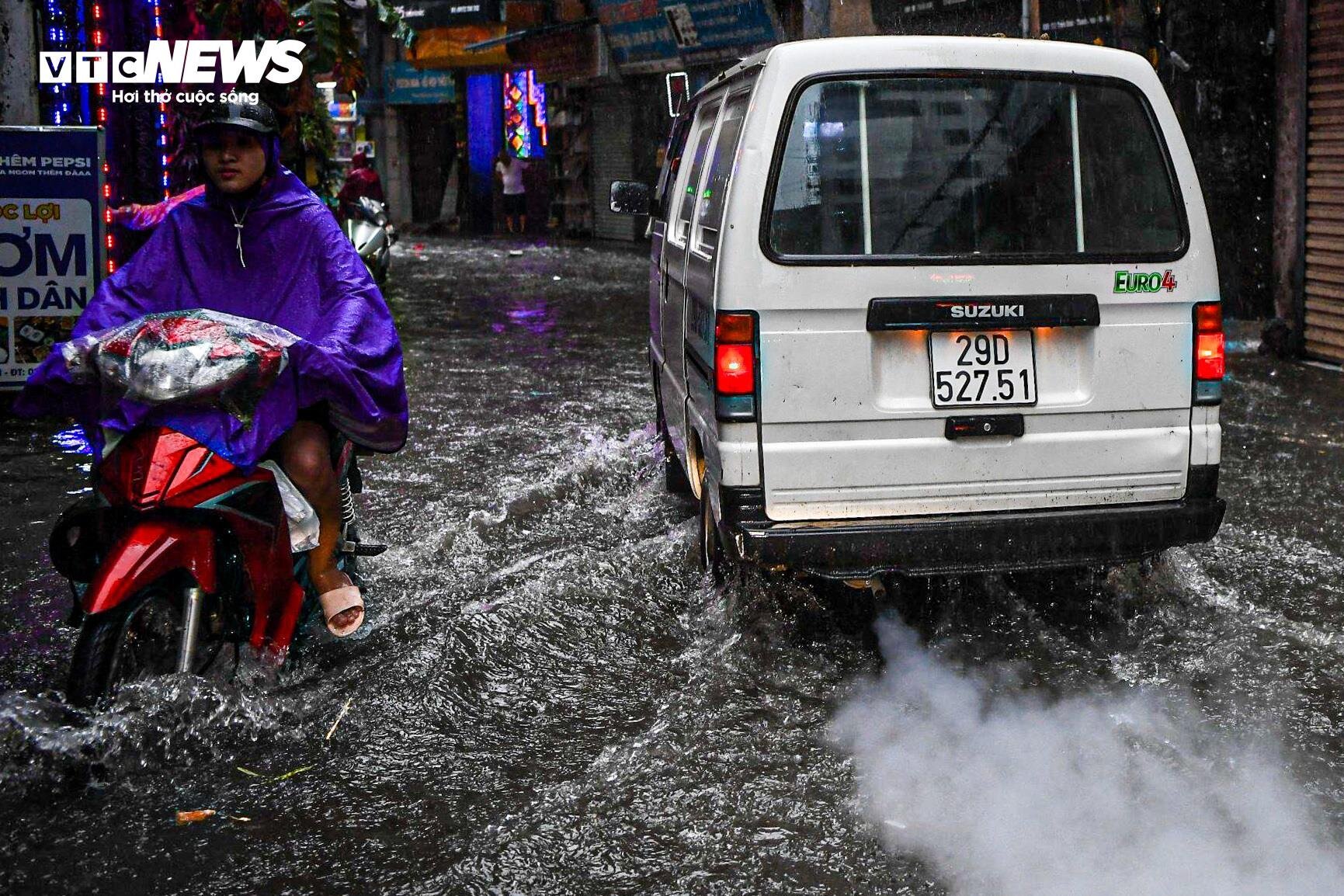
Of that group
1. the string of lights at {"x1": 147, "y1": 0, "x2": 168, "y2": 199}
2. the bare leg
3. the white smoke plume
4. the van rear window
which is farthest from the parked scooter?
the white smoke plume

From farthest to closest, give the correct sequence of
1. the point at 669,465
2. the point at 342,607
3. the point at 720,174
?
the point at 669,465 < the point at 720,174 < the point at 342,607

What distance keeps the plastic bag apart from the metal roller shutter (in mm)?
8050

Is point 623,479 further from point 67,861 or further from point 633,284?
point 633,284

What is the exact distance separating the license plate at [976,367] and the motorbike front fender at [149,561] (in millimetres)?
2148

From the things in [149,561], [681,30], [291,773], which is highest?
[681,30]

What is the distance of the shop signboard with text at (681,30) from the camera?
67.5 feet

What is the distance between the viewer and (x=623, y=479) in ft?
23.4

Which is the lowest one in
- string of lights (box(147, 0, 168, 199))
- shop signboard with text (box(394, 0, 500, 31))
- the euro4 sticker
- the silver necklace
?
the euro4 sticker

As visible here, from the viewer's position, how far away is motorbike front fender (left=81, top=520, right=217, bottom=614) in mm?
3555

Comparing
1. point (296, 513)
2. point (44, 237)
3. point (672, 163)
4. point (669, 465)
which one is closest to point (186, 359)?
point (296, 513)

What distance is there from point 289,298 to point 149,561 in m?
0.99

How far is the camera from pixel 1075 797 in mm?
3422

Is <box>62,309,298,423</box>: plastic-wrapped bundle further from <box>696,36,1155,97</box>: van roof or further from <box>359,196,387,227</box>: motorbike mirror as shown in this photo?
<box>359,196,387,227</box>: motorbike mirror

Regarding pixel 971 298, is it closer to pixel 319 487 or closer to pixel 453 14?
pixel 319 487
